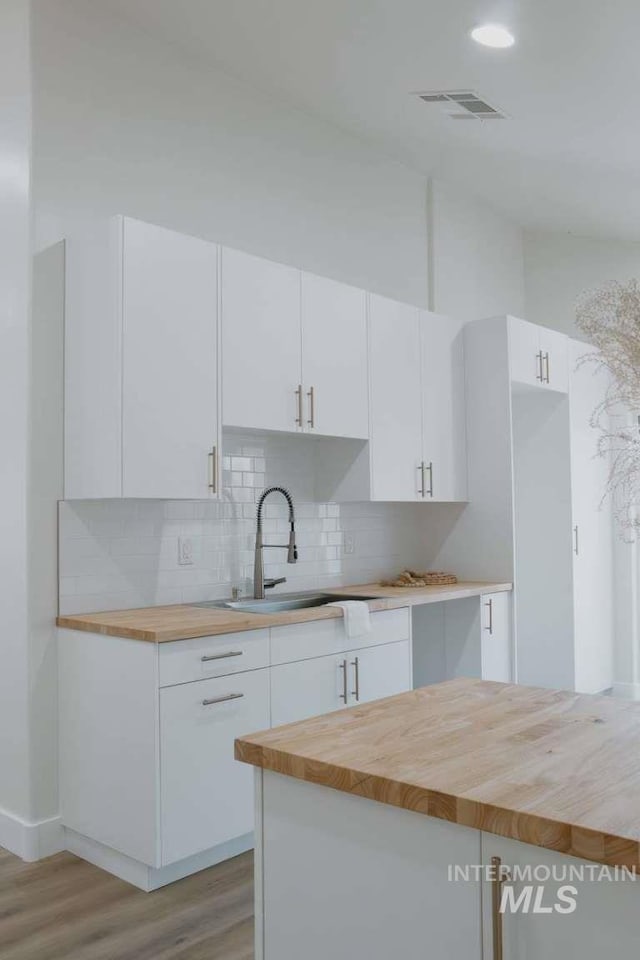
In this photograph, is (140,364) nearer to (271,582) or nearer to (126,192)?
(126,192)

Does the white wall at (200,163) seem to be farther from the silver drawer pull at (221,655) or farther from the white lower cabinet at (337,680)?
the white lower cabinet at (337,680)

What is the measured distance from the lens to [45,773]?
10.9 feet

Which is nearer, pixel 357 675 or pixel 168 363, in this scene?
pixel 168 363

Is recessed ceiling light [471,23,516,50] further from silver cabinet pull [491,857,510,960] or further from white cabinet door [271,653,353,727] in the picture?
silver cabinet pull [491,857,510,960]

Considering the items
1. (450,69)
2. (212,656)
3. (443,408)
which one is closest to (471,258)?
(443,408)

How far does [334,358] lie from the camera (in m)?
4.11

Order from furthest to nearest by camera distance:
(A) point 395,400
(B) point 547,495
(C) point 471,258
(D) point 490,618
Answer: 1. (C) point 471,258
2. (B) point 547,495
3. (D) point 490,618
4. (A) point 395,400

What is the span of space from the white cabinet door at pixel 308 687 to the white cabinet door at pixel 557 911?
213 cm

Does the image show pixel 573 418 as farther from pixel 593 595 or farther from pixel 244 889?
pixel 244 889

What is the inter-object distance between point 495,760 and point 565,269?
18.0ft

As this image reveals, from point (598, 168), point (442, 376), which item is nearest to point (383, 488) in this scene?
point (442, 376)

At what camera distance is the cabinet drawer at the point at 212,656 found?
9.75 ft

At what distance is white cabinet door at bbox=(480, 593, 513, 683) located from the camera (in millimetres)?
4594

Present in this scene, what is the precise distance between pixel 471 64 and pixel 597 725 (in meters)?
3.24
